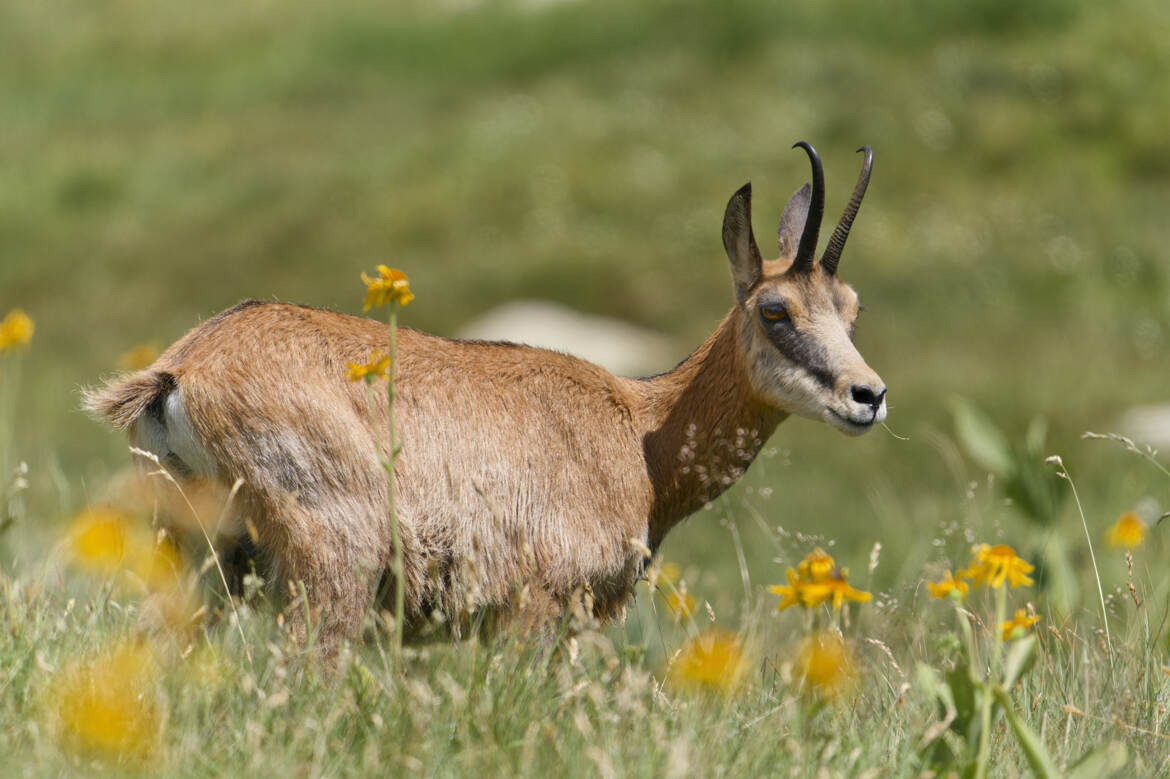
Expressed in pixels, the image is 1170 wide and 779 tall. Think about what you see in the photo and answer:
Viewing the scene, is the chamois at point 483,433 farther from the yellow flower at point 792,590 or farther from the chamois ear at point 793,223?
the yellow flower at point 792,590

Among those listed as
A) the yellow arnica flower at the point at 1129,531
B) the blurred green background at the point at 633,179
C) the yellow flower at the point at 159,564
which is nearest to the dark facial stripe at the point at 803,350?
the yellow arnica flower at the point at 1129,531

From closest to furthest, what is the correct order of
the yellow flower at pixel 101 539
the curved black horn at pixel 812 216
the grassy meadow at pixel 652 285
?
1. the grassy meadow at pixel 652 285
2. the yellow flower at pixel 101 539
3. the curved black horn at pixel 812 216

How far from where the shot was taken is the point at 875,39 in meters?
21.1

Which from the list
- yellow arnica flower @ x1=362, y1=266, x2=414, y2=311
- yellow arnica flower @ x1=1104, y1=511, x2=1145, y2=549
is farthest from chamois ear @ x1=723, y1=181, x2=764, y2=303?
yellow arnica flower @ x1=362, y1=266, x2=414, y2=311

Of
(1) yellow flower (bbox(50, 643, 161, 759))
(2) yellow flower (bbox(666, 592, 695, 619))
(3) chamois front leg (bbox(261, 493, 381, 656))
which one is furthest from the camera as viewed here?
(3) chamois front leg (bbox(261, 493, 381, 656))

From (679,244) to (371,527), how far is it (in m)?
13.6

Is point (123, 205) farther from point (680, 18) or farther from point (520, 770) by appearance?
point (520, 770)

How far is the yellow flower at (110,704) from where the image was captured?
2.94 metres

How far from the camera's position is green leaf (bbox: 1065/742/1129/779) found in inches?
133

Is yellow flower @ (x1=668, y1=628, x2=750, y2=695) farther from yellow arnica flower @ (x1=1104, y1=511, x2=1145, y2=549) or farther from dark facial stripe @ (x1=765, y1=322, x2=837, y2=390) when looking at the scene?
yellow arnica flower @ (x1=1104, y1=511, x2=1145, y2=549)

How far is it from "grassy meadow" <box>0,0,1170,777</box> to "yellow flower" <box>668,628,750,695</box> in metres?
0.02

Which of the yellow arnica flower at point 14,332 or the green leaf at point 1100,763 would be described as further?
the yellow arnica flower at point 14,332

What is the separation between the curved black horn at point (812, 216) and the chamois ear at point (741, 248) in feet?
0.56

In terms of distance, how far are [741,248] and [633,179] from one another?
45.0 ft
